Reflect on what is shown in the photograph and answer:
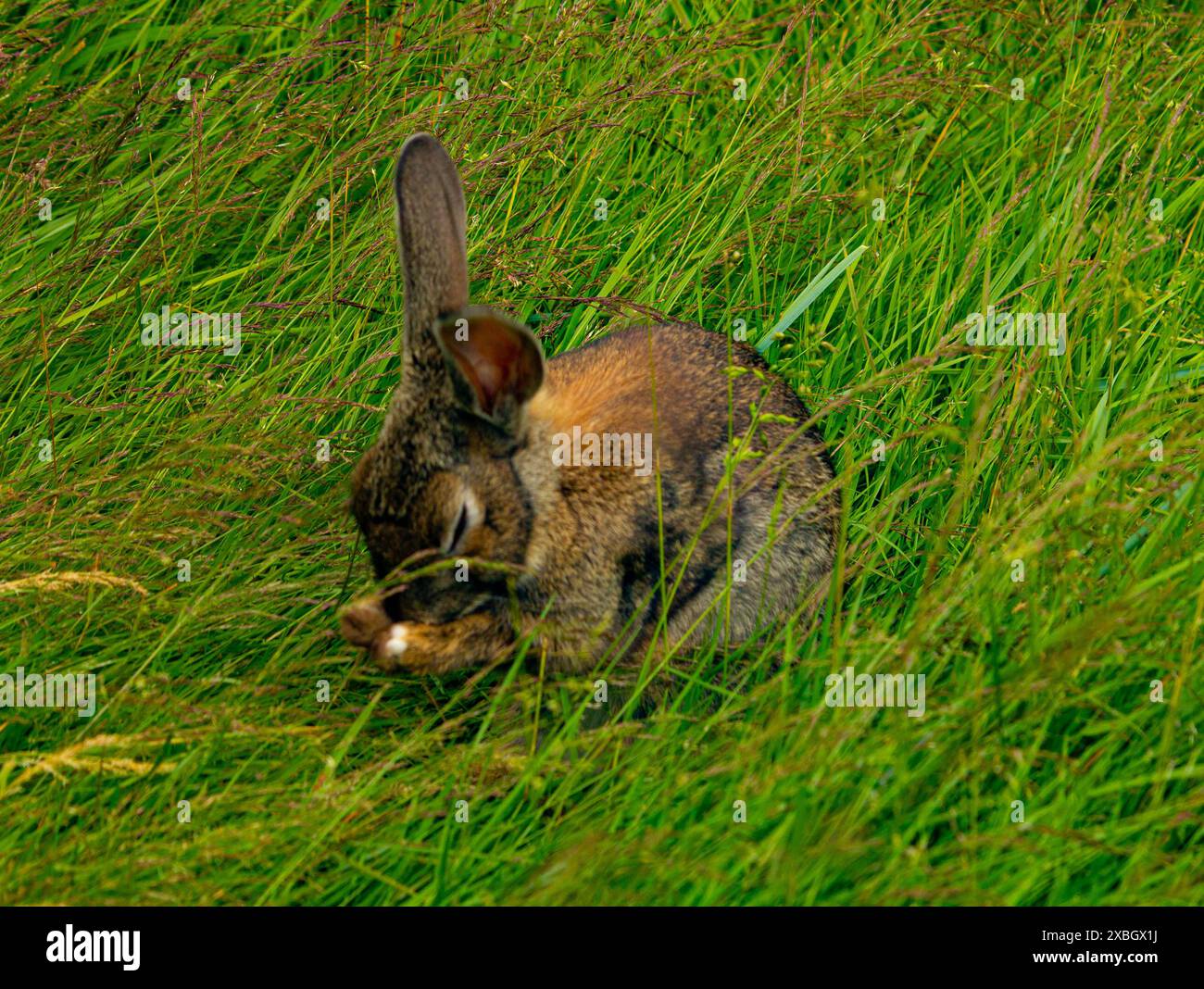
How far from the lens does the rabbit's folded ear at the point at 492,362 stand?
4035 mm

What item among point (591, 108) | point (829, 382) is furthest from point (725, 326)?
point (591, 108)

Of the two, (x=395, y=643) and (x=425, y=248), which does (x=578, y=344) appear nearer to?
(x=425, y=248)

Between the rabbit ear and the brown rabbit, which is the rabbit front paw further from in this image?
the rabbit ear

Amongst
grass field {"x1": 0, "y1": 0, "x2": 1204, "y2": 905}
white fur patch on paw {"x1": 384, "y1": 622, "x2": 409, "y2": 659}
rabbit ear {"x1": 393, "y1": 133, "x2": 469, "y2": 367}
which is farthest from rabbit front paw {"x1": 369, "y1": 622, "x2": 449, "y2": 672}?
rabbit ear {"x1": 393, "y1": 133, "x2": 469, "y2": 367}

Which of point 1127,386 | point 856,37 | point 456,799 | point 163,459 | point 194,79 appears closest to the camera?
point 456,799

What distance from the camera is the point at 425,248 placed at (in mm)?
4207

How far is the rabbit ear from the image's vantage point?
13.8ft

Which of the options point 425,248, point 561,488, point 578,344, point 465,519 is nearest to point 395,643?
point 465,519

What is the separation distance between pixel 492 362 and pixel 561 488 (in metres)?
0.53

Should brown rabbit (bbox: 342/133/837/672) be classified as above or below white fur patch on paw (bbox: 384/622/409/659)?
above

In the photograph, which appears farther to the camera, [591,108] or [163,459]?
[591,108]

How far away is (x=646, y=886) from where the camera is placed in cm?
348

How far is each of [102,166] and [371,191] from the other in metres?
1.07
